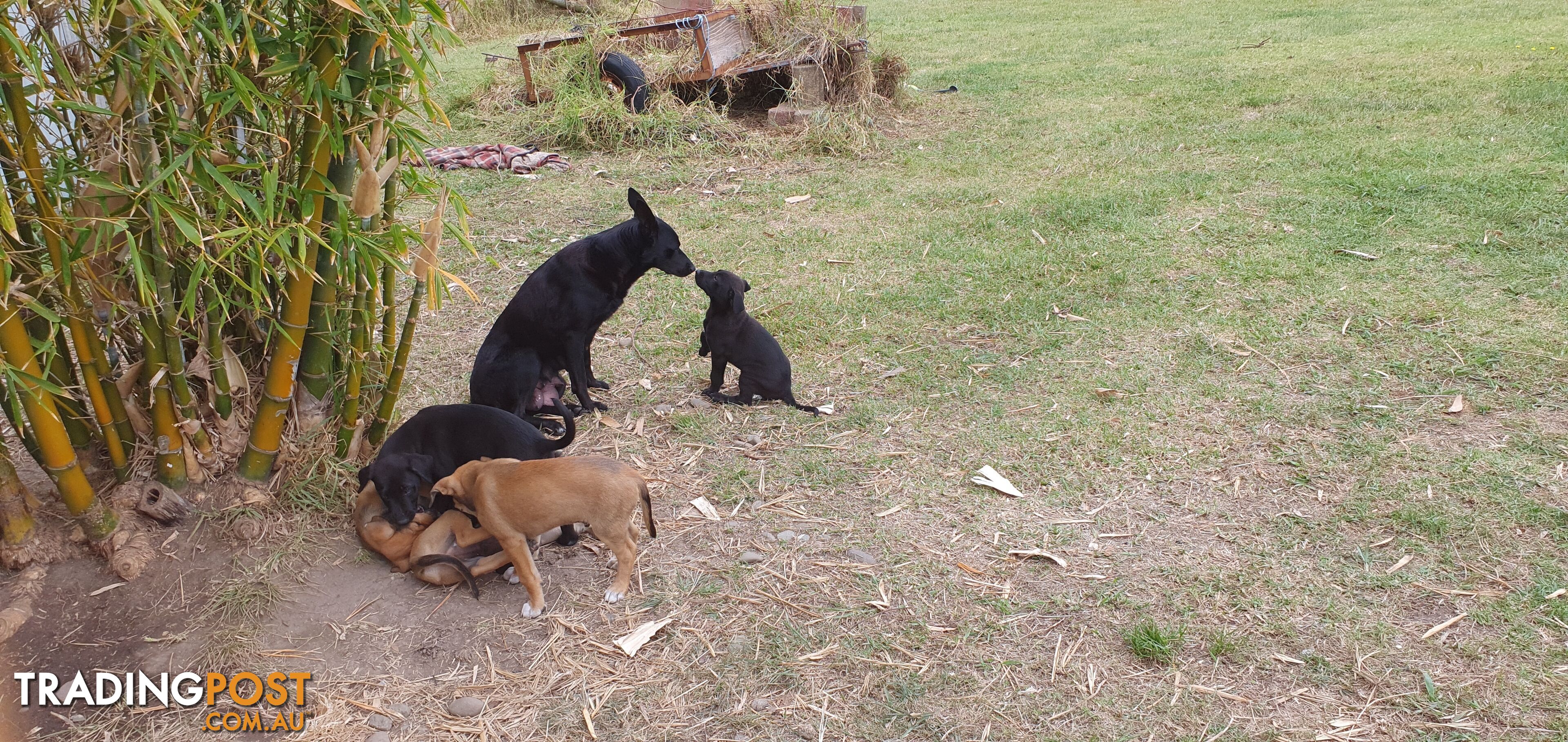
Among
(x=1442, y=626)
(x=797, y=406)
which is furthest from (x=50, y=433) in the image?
(x=1442, y=626)

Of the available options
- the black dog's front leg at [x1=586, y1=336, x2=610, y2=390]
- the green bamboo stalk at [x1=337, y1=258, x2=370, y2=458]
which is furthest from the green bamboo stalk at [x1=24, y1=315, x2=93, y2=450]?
the black dog's front leg at [x1=586, y1=336, x2=610, y2=390]

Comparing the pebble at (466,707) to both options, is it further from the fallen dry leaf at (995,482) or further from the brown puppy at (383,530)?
the fallen dry leaf at (995,482)

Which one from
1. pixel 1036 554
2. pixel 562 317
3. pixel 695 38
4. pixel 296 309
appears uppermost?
pixel 695 38

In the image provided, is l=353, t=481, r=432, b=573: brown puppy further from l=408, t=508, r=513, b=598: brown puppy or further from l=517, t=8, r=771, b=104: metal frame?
l=517, t=8, r=771, b=104: metal frame

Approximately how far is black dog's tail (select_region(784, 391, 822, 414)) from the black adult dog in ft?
2.73

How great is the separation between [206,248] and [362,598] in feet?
3.73

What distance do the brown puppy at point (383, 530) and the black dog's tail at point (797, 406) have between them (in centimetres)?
159

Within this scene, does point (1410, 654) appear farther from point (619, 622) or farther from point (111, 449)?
point (111, 449)

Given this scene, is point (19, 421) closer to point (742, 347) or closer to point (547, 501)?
point (547, 501)

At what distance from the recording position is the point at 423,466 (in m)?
3.25

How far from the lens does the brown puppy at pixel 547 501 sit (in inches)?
118

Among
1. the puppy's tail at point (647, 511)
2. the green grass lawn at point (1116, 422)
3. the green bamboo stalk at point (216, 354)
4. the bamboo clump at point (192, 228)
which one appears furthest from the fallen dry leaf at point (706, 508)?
the green bamboo stalk at point (216, 354)

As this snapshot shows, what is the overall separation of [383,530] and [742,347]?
169cm

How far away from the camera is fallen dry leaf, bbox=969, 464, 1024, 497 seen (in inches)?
146
